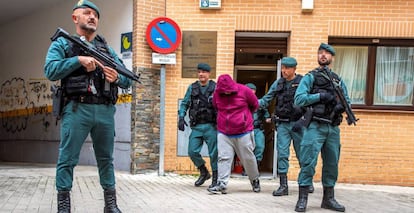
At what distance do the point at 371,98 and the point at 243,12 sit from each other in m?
3.09

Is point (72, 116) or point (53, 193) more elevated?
point (72, 116)

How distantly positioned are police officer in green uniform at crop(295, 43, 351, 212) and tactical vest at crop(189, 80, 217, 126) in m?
1.76

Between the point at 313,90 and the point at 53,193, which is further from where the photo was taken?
the point at 53,193

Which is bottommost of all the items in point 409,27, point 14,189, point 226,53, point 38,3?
point 14,189

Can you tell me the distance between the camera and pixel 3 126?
12.6 meters

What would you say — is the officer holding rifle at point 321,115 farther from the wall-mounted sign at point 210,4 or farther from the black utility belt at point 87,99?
the wall-mounted sign at point 210,4

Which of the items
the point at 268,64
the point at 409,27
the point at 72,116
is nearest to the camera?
the point at 72,116

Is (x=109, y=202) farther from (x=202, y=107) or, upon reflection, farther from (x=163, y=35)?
(x=163, y=35)

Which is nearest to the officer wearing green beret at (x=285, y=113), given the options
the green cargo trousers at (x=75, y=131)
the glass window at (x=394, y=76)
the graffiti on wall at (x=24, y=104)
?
the green cargo trousers at (x=75, y=131)

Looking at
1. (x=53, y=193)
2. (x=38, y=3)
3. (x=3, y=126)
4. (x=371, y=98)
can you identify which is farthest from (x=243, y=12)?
(x=3, y=126)

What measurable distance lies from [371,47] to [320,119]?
159 inches

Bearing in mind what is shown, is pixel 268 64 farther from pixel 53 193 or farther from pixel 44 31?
pixel 44 31

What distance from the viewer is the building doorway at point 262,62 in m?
7.99

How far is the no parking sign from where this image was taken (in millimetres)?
7387
